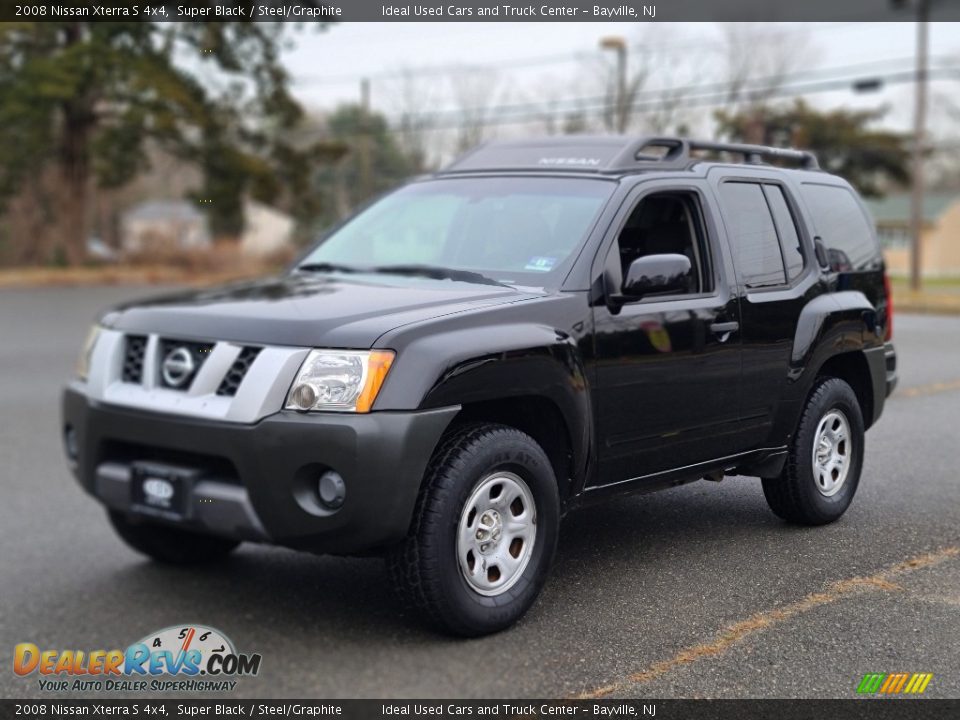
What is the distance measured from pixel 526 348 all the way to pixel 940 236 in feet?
229

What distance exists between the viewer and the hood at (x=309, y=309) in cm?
422

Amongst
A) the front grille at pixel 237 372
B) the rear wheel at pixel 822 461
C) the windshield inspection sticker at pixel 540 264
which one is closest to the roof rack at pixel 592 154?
the windshield inspection sticker at pixel 540 264

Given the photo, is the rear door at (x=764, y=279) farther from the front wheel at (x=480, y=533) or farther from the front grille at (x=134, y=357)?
the front grille at (x=134, y=357)

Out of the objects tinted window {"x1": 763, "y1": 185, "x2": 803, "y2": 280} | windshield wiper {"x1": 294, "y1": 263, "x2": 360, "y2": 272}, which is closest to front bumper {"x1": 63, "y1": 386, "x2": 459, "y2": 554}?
→ windshield wiper {"x1": 294, "y1": 263, "x2": 360, "y2": 272}

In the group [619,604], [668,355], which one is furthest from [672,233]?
[619,604]

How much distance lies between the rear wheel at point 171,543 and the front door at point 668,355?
196 cm

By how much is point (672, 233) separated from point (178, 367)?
2.43 m

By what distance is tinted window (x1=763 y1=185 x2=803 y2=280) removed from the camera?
5883mm

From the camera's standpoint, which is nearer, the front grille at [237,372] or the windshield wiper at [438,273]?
the front grille at [237,372]

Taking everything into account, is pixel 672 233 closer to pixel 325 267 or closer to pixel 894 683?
pixel 325 267

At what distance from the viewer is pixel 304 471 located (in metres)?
4.13

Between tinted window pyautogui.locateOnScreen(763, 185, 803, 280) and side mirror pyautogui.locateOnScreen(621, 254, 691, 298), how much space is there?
1183 millimetres
